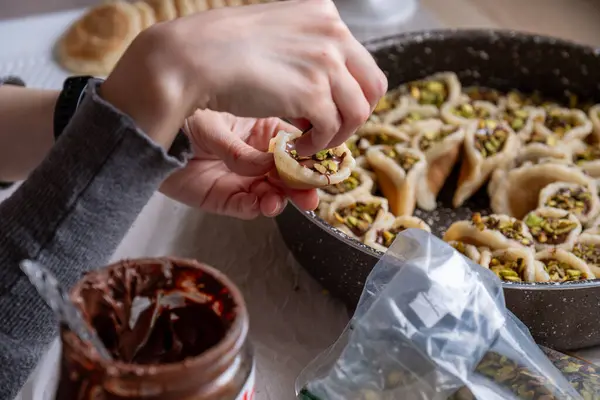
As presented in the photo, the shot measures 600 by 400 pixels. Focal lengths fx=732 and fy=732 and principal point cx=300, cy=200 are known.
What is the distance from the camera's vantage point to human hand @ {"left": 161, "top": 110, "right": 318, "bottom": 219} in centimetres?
79

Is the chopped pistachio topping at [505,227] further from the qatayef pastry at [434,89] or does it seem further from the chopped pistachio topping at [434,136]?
the qatayef pastry at [434,89]

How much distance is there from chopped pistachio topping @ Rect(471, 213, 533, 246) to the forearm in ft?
1.84

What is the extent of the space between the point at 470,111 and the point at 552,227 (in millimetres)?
306

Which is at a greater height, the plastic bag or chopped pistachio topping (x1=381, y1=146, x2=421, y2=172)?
the plastic bag

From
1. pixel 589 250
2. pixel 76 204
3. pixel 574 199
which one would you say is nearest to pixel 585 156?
pixel 574 199

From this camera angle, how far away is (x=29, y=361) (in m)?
0.65

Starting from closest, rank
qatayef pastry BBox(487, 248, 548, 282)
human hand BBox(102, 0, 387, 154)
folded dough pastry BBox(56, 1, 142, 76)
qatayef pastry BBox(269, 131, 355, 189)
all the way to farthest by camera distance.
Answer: human hand BBox(102, 0, 387, 154) → qatayef pastry BBox(269, 131, 355, 189) → qatayef pastry BBox(487, 248, 548, 282) → folded dough pastry BBox(56, 1, 142, 76)

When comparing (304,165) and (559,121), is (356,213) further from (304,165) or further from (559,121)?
(559,121)

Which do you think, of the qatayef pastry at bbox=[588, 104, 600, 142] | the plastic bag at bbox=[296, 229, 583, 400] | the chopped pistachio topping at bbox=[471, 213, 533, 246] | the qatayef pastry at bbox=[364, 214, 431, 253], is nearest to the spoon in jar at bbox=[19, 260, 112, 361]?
the plastic bag at bbox=[296, 229, 583, 400]

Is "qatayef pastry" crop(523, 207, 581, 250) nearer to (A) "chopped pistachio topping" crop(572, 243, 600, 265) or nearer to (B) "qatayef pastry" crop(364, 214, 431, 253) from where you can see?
(A) "chopped pistachio topping" crop(572, 243, 600, 265)

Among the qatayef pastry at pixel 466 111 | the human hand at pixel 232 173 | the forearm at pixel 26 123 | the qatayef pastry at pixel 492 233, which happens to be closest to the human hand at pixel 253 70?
the human hand at pixel 232 173

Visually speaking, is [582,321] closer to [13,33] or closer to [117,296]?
[117,296]

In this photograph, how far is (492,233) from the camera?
3.25 ft

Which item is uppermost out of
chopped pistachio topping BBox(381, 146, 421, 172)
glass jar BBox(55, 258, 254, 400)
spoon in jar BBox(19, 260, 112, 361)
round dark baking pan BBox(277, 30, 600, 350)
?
spoon in jar BBox(19, 260, 112, 361)
